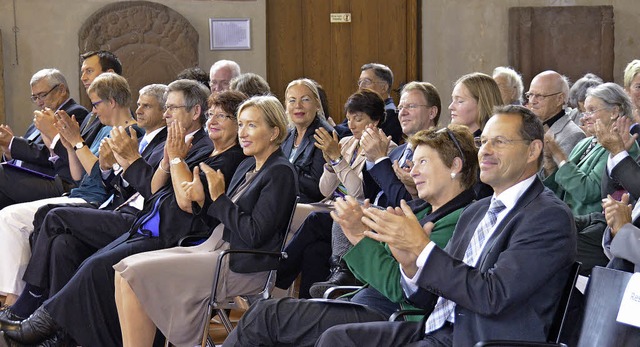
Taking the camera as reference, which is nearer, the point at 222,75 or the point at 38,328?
the point at 38,328

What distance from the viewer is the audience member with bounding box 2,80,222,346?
452cm

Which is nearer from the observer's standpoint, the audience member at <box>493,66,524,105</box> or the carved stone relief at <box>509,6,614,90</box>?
the audience member at <box>493,66,524,105</box>

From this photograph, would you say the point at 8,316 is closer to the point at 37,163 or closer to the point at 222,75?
the point at 37,163

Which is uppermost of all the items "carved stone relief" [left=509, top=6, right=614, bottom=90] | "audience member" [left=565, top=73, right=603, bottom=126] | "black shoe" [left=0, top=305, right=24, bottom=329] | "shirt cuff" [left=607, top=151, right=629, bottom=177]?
"carved stone relief" [left=509, top=6, right=614, bottom=90]

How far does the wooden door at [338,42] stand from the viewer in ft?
29.0

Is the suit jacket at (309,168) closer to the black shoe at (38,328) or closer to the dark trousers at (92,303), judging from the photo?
the dark trousers at (92,303)

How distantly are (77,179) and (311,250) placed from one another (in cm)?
182

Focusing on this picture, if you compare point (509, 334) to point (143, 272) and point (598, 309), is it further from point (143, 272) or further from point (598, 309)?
point (143, 272)

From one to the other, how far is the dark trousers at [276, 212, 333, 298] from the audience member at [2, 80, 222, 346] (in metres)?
0.45

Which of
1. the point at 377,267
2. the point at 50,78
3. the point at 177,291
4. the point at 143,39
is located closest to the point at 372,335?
the point at 377,267

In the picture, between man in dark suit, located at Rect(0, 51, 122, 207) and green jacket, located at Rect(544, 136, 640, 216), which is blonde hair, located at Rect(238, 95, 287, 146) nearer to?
green jacket, located at Rect(544, 136, 640, 216)

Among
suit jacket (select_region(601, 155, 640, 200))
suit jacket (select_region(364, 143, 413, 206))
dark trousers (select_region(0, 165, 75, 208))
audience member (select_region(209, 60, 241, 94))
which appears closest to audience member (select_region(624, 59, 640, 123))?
suit jacket (select_region(601, 155, 640, 200))

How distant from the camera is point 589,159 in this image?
453 cm

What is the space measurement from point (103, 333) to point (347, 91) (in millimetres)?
4847
